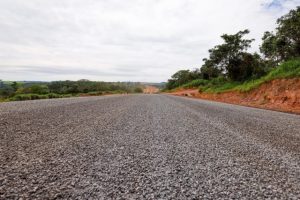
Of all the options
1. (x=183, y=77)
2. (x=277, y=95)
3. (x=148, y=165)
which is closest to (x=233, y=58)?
(x=277, y=95)

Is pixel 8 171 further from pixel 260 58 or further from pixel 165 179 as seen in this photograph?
pixel 260 58

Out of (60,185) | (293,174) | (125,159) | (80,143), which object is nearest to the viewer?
(60,185)

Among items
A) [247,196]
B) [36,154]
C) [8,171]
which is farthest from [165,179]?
[36,154]

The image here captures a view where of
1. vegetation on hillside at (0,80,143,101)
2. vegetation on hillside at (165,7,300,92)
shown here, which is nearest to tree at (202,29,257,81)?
vegetation on hillside at (165,7,300,92)

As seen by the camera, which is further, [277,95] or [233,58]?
[233,58]

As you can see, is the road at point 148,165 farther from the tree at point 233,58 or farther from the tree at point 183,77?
the tree at point 183,77

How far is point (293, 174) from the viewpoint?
10.2 feet

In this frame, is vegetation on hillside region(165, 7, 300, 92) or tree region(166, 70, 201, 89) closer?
vegetation on hillside region(165, 7, 300, 92)

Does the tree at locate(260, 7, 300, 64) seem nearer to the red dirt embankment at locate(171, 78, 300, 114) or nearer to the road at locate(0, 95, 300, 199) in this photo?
the red dirt embankment at locate(171, 78, 300, 114)

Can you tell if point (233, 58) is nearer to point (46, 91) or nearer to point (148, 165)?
point (148, 165)

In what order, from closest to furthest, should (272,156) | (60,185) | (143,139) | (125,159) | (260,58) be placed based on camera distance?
(60,185) → (125,159) → (272,156) → (143,139) → (260,58)

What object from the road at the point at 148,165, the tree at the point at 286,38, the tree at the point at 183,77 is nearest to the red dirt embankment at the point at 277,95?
the tree at the point at 286,38

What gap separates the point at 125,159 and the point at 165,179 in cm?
95

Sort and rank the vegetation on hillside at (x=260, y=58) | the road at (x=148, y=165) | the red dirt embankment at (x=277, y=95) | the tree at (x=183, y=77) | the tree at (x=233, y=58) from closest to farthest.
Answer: the road at (x=148, y=165) < the red dirt embankment at (x=277, y=95) < the vegetation on hillside at (x=260, y=58) < the tree at (x=233, y=58) < the tree at (x=183, y=77)
